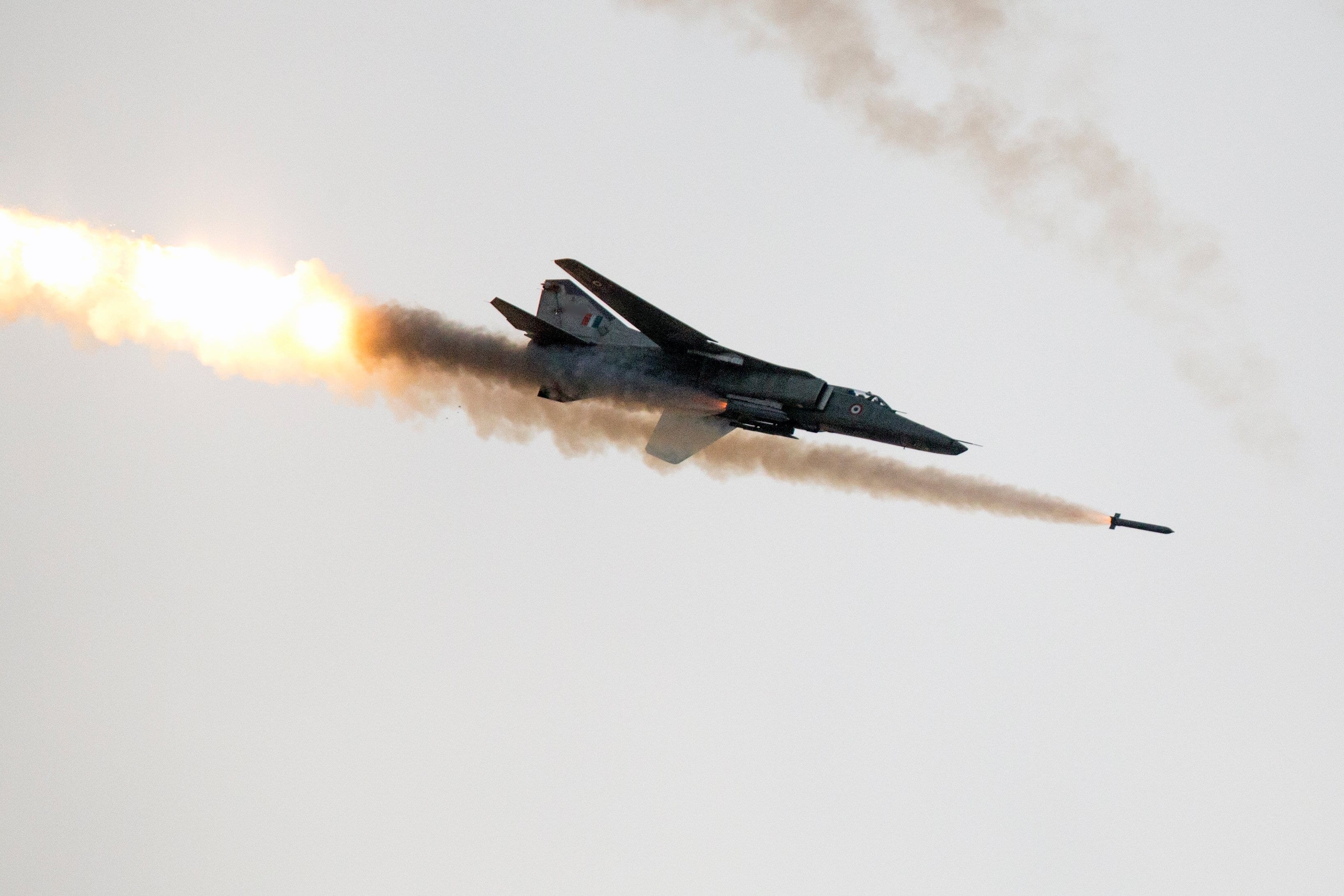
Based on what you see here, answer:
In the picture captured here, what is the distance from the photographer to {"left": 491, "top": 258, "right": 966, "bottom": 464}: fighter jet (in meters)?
53.0

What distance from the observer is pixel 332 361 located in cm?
6009

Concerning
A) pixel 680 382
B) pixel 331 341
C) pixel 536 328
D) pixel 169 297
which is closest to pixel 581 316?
pixel 536 328

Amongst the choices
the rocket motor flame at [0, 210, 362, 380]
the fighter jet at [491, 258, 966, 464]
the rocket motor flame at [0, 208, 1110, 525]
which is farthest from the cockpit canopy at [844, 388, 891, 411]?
the rocket motor flame at [0, 210, 362, 380]

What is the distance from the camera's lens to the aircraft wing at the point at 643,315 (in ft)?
174

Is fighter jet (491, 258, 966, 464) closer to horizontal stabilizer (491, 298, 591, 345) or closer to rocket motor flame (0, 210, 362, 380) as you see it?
horizontal stabilizer (491, 298, 591, 345)

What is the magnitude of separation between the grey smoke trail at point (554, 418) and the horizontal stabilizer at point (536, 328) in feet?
4.56

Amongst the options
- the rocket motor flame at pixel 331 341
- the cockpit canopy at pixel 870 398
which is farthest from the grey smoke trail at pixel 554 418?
the cockpit canopy at pixel 870 398

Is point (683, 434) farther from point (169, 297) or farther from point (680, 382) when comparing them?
point (169, 297)

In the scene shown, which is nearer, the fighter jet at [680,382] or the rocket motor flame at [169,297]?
the fighter jet at [680,382]

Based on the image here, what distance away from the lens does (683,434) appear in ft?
179

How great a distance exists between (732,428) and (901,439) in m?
5.32

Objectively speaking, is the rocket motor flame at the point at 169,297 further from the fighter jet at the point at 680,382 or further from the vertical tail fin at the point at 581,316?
the fighter jet at the point at 680,382

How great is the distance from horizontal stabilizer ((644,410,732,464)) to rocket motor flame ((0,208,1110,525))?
2408 mm

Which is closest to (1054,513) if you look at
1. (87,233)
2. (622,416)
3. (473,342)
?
(622,416)
